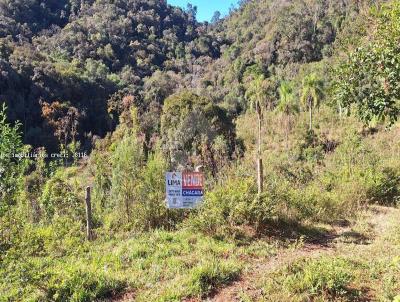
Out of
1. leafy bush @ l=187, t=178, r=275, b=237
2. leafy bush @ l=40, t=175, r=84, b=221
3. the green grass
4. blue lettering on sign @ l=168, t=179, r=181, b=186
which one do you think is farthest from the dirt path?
leafy bush @ l=40, t=175, r=84, b=221

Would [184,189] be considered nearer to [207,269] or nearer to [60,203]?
[207,269]

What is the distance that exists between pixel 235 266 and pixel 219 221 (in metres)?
1.35

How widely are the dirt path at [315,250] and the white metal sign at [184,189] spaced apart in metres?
1.69

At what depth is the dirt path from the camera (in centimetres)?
448

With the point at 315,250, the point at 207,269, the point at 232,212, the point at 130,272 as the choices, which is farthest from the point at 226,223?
the point at 130,272

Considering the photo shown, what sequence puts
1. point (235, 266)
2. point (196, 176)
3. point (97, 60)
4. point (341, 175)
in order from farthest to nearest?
point (97, 60)
point (341, 175)
point (196, 176)
point (235, 266)

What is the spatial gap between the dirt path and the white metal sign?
1.69 meters

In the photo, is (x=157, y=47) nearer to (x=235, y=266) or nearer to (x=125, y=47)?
(x=125, y=47)

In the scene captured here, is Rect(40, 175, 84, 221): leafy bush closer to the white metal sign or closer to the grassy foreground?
the grassy foreground

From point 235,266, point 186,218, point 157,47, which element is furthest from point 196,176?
point 157,47

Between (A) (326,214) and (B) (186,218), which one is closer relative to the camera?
(B) (186,218)

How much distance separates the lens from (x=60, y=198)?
26.2 feet

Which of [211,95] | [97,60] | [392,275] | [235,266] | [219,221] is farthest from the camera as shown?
[97,60]

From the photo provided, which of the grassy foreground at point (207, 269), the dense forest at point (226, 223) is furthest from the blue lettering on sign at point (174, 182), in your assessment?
the grassy foreground at point (207, 269)
